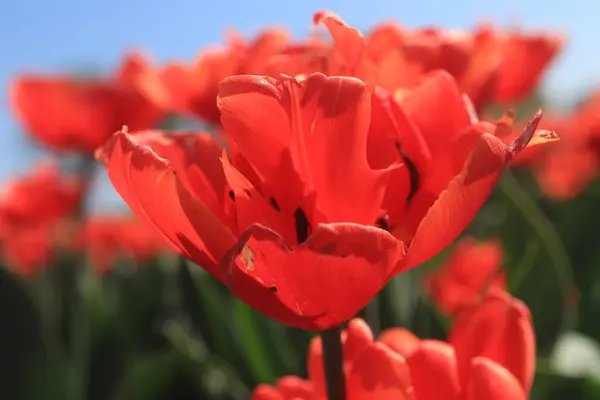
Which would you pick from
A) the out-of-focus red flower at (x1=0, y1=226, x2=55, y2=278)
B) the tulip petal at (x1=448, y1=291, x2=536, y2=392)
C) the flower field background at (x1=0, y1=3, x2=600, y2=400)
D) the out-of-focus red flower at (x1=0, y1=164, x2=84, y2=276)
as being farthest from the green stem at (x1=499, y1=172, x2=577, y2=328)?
the out-of-focus red flower at (x1=0, y1=226, x2=55, y2=278)

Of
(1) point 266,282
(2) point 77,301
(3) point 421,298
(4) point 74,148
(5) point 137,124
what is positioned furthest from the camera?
(4) point 74,148

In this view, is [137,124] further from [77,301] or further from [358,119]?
[358,119]

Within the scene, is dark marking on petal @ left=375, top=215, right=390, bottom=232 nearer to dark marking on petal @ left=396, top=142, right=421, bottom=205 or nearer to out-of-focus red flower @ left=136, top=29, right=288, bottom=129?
dark marking on petal @ left=396, top=142, right=421, bottom=205

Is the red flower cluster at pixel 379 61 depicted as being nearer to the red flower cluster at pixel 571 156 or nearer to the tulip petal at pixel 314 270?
the tulip petal at pixel 314 270

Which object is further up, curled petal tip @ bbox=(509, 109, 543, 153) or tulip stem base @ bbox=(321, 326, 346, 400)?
curled petal tip @ bbox=(509, 109, 543, 153)

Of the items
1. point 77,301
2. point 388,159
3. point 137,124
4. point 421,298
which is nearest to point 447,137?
point 388,159
